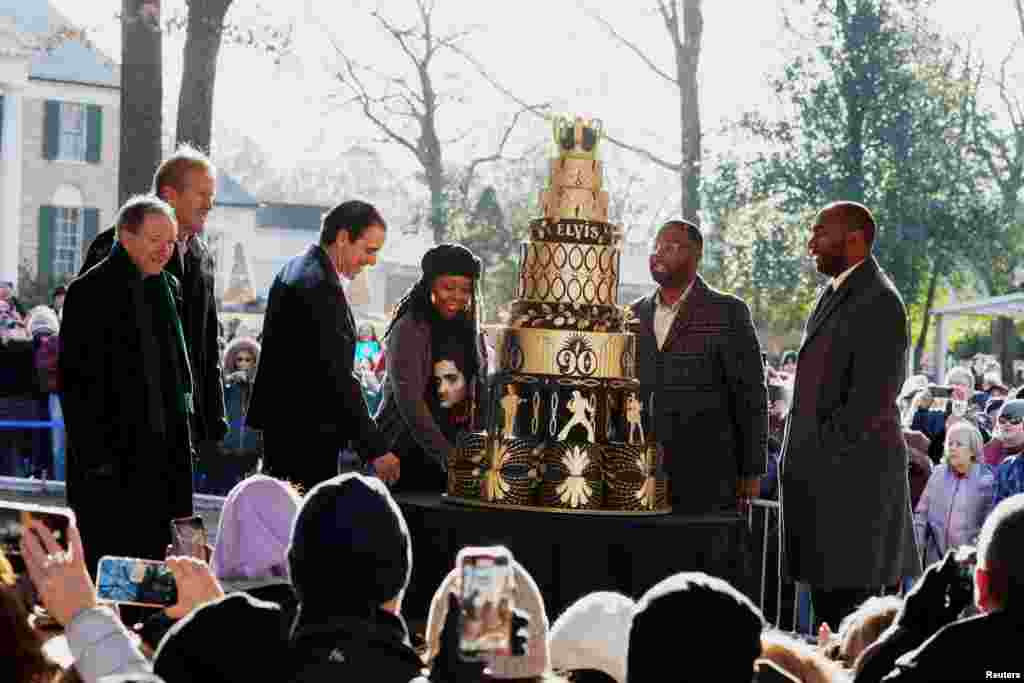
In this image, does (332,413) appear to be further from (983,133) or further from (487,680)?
(983,133)

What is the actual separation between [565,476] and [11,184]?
48.9 meters

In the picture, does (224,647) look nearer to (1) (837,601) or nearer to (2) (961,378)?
(1) (837,601)

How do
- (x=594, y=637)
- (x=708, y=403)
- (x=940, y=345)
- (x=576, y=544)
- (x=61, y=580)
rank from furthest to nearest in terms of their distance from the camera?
(x=940, y=345) → (x=708, y=403) → (x=576, y=544) → (x=594, y=637) → (x=61, y=580)

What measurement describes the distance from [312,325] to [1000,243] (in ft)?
89.8

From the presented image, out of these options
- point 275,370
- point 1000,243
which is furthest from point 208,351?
point 1000,243

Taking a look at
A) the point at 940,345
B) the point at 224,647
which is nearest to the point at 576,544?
the point at 224,647

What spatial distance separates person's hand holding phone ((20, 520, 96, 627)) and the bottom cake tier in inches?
143

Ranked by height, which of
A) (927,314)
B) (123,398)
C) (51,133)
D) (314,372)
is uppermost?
(51,133)

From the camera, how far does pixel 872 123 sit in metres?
31.5

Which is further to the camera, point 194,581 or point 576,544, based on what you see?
point 576,544

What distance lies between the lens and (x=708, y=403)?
8.84m

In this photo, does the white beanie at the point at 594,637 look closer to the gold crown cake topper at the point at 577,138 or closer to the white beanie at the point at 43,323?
the gold crown cake topper at the point at 577,138

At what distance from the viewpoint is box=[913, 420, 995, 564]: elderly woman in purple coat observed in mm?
11438

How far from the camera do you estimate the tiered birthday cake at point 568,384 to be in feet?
25.9
